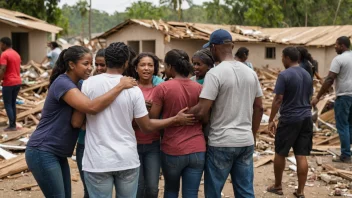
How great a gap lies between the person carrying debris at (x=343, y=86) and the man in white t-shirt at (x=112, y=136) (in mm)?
4553

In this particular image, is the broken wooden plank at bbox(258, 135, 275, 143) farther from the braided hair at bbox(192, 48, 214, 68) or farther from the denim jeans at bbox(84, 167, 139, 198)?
the denim jeans at bbox(84, 167, 139, 198)

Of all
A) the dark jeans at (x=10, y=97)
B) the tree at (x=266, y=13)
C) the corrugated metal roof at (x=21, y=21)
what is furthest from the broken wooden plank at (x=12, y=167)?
the tree at (x=266, y=13)

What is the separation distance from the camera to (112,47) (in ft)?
11.0

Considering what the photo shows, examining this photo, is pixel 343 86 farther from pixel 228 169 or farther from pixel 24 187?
pixel 24 187

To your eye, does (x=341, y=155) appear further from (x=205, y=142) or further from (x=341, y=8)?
(x=341, y=8)

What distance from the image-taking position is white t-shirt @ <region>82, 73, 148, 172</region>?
10.6 feet

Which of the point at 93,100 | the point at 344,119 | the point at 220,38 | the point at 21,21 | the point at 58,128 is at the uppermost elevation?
the point at 21,21

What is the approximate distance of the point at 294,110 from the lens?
549 centimetres

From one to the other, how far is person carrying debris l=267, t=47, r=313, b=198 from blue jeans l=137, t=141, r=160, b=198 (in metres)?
2.04

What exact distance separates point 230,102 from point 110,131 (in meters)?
1.22

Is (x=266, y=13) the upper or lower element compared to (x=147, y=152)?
upper

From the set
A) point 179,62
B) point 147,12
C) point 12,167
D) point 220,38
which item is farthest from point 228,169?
point 147,12

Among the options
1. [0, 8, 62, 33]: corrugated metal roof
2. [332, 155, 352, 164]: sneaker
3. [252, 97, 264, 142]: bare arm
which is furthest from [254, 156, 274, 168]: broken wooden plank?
[0, 8, 62, 33]: corrugated metal roof

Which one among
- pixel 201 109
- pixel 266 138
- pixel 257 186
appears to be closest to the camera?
pixel 201 109
